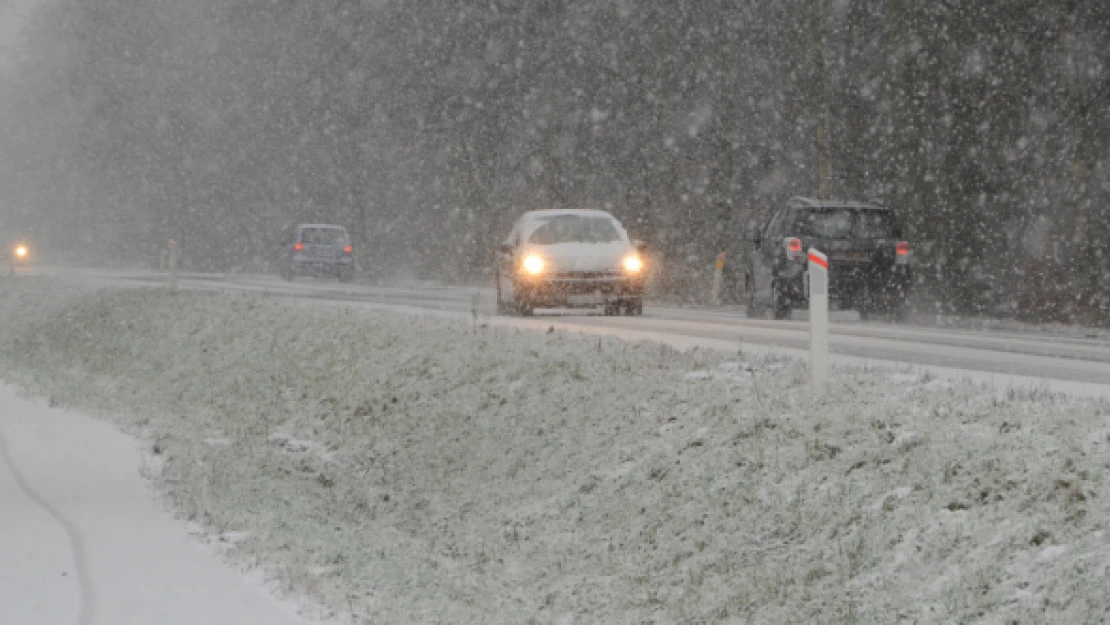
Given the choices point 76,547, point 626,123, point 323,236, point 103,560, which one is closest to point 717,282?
point 626,123

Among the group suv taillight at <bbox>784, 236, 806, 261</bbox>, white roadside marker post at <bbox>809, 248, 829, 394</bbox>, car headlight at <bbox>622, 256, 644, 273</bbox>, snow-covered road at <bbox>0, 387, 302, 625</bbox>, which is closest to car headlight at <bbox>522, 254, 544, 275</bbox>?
car headlight at <bbox>622, 256, 644, 273</bbox>

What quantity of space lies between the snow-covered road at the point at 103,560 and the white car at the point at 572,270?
376 inches

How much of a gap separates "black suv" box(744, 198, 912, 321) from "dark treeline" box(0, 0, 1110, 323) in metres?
4.42

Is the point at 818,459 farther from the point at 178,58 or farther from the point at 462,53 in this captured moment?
the point at 178,58

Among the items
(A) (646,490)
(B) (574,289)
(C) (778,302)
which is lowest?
(A) (646,490)

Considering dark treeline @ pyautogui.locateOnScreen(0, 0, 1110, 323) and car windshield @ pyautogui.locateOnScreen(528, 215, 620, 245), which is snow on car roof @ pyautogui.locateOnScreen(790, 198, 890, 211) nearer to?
car windshield @ pyautogui.locateOnScreen(528, 215, 620, 245)

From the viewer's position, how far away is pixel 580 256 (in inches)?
833

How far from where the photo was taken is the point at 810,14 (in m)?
30.0

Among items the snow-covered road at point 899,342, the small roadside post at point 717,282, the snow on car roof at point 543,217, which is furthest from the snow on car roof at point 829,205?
the small roadside post at point 717,282

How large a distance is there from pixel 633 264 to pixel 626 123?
55.9 ft

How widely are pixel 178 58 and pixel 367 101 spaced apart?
2115 cm

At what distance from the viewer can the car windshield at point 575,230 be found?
71.4 feet

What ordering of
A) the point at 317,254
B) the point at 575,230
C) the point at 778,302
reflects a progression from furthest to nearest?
the point at 317,254 < the point at 575,230 < the point at 778,302

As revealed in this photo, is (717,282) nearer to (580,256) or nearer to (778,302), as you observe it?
(778,302)
